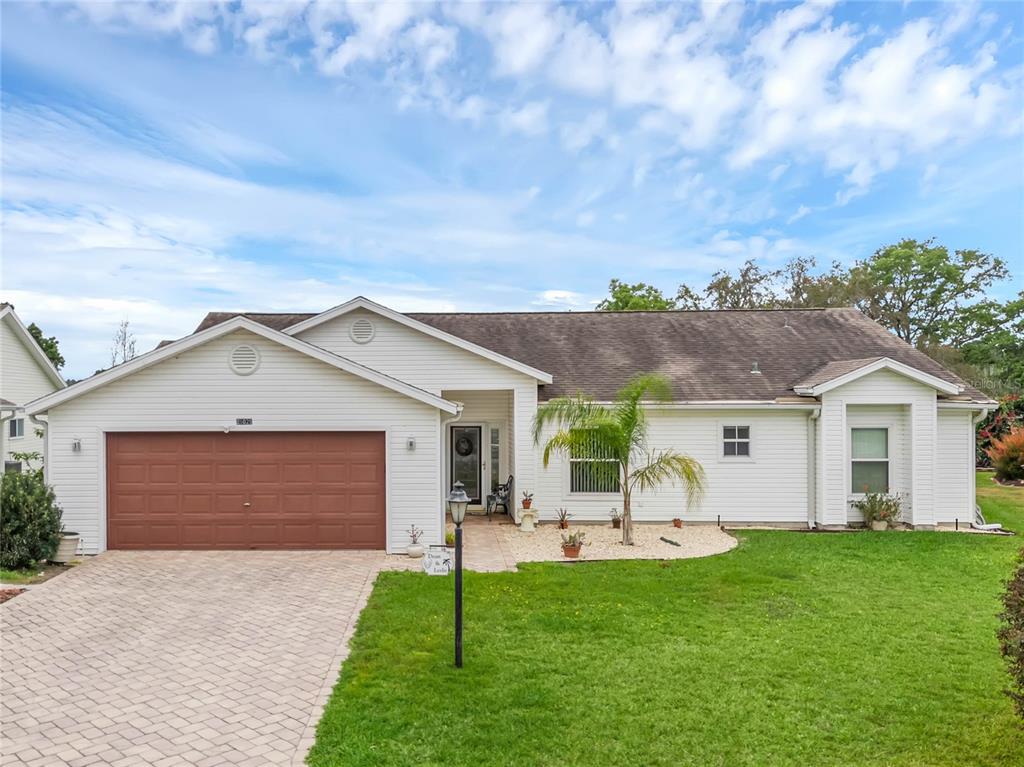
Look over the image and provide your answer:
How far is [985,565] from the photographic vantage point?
10578 millimetres

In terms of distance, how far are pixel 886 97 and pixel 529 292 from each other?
23.1m

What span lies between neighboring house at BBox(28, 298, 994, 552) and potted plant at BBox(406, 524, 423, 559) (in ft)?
0.46

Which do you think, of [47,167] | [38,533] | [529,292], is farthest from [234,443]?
[529,292]

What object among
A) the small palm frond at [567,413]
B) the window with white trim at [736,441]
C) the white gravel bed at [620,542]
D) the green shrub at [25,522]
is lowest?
the white gravel bed at [620,542]

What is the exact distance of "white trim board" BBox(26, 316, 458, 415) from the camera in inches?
438

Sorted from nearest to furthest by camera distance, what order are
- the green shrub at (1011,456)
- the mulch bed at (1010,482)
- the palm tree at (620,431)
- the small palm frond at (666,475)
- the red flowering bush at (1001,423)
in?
1. the palm tree at (620,431)
2. the small palm frond at (666,475)
3. the green shrub at (1011,456)
4. the mulch bed at (1010,482)
5. the red flowering bush at (1001,423)

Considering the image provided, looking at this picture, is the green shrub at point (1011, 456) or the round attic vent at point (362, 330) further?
the green shrub at point (1011, 456)

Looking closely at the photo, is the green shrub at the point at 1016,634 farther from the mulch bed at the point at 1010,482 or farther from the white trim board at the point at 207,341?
the mulch bed at the point at 1010,482

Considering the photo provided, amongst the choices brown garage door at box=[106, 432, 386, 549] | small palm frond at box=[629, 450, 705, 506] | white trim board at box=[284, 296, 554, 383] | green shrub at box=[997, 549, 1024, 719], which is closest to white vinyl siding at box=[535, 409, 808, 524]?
small palm frond at box=[629, 450, 705, 506]

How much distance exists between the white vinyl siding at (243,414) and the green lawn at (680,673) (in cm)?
231

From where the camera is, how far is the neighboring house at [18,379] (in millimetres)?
17844

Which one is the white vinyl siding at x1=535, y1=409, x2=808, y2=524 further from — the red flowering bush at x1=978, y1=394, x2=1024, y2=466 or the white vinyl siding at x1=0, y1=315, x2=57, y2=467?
the white vinyl siding at x1=0, y1=315, x2=57, y2=467

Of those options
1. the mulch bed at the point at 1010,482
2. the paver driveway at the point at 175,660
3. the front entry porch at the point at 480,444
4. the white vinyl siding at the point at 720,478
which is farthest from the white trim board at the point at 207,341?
the mulch bed at the point at 1010,482

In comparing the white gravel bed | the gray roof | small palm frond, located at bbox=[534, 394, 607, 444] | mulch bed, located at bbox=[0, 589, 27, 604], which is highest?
the gray roof
